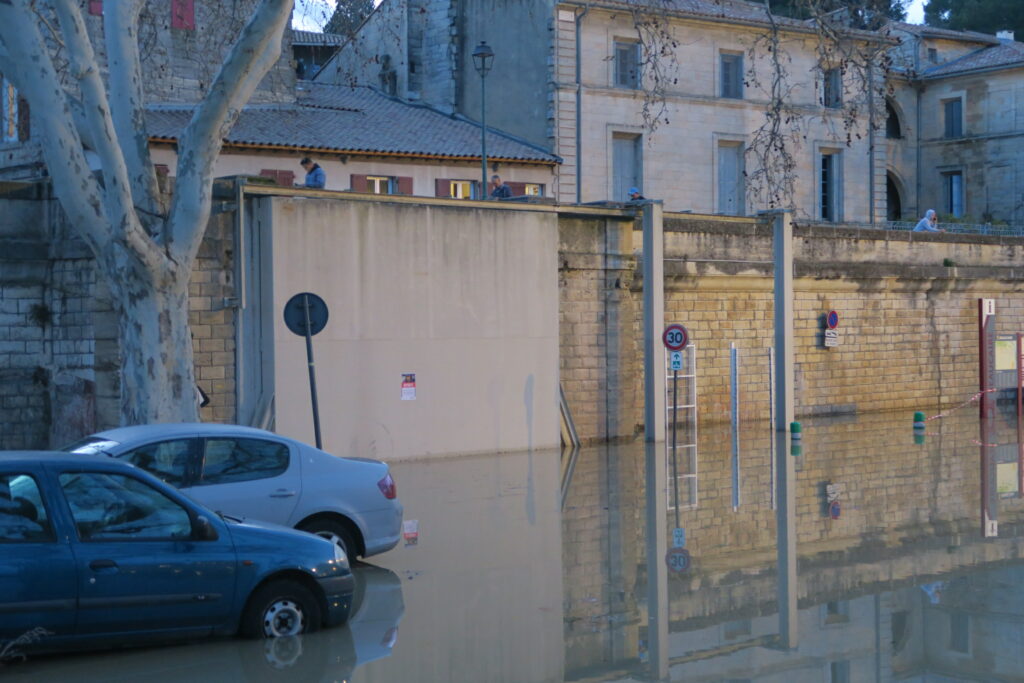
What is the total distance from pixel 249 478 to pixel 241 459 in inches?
7.3

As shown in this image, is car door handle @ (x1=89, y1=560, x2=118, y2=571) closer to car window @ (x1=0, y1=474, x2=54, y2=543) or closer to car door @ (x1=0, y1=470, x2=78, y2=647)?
car door @ (x1=0, y1=470, x2=78, y2=647)

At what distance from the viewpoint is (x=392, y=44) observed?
46.3 metres

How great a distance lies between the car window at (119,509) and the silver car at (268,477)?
220 centimetres

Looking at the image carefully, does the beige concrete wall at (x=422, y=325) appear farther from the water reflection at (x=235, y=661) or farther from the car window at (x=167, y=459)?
the water reflection at (x=235, y=661)

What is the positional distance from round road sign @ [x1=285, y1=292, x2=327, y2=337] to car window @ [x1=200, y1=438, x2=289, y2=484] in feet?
16.3

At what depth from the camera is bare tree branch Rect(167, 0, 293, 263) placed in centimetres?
1509

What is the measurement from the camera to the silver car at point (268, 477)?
1159 cm

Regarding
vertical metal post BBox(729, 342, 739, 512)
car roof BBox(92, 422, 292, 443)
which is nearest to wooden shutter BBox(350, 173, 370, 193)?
vertical metal post BBox(729, 342, 739, 512)

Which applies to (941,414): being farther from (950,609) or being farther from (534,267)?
(950,609)

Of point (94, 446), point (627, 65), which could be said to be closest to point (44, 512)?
point (94, 446)

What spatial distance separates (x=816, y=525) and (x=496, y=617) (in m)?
5.87

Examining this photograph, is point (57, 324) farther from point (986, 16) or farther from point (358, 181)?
point (986, 16)

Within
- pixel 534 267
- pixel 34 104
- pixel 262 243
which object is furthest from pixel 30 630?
pixel 534 267

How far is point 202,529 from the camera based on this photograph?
9.24 meters
